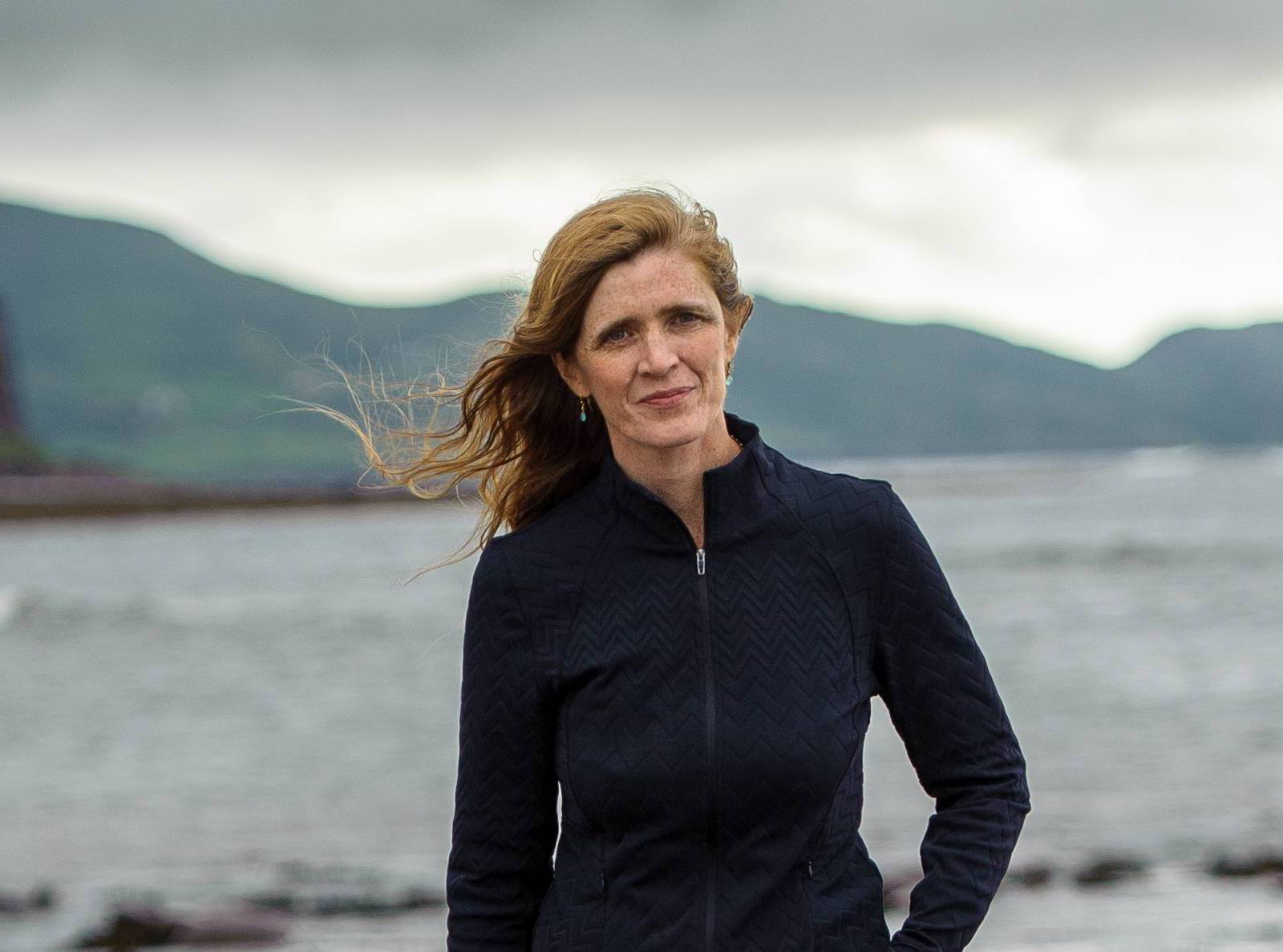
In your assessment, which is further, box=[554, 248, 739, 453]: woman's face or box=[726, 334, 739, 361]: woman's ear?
box=[726, 334, 739, 361]: woman's ear

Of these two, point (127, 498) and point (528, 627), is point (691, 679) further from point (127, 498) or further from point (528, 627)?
point (127, 498)

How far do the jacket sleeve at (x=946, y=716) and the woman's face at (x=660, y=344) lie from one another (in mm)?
350

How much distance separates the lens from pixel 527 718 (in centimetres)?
272

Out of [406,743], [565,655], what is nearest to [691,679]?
[565,655]

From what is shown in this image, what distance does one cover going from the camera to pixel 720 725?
8.48 ft

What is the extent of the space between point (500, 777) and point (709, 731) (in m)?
0.39

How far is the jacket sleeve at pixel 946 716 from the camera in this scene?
2629 millimetres

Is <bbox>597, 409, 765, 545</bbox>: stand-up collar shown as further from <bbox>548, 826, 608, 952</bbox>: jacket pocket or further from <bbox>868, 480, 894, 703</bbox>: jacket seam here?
<bbox>548, 826, 608, 952</bbox>: jacket pocket

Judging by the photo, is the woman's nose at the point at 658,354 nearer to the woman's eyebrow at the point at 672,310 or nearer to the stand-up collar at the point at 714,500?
the woman's eyebrow at the point at 672,310

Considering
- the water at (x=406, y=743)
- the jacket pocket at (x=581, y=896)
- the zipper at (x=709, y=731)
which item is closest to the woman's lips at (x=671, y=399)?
the zipper at (x=709, y=731)

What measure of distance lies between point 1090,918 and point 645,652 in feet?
22.6

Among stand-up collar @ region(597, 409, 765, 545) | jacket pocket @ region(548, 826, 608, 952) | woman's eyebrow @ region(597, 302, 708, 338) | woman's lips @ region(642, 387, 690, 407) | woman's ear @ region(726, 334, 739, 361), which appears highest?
woman's eyebrow @ region(597, 302, 708, 338)

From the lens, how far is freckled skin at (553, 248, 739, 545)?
8.76ft

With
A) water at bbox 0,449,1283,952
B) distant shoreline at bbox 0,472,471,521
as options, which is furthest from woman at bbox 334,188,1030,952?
distant shoreline at bbox 0,472,471,521
